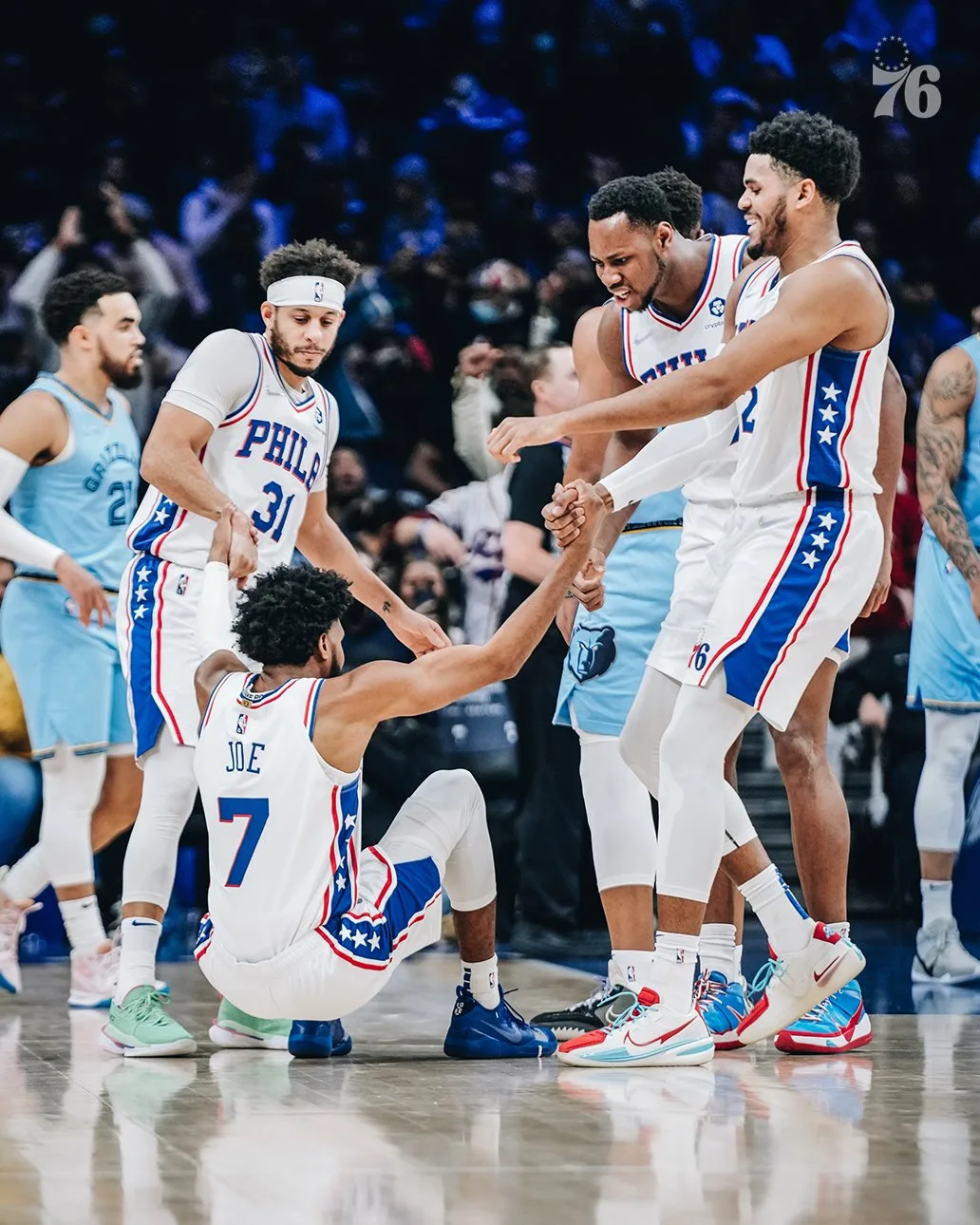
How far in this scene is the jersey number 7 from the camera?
11.0ft

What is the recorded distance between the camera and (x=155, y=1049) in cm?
379

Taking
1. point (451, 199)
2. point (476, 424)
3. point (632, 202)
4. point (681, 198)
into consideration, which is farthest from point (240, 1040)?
point (451, 199)

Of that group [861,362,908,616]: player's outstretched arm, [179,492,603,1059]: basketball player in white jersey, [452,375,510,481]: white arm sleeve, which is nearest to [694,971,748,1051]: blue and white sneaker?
[179,492,603,1059]: basketball player in white jersey

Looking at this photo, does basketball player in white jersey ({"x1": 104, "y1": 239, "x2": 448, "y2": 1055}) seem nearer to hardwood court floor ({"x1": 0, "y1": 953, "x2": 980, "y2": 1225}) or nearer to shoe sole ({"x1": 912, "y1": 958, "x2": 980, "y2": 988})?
hardwood court floor ({"x1": 0, "y1": 953, "x2": 980, "y2": 1225})

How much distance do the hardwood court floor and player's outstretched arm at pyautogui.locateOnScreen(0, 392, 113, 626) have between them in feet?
3.76

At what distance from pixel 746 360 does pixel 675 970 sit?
3.93 feet

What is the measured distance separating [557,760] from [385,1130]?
3418mm

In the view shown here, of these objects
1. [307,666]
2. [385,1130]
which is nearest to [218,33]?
[307,666]

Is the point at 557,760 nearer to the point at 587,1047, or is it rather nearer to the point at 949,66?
the point at 587,1047

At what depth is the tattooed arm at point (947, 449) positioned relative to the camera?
551 cm

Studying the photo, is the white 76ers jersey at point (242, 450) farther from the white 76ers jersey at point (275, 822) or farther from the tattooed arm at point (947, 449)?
the tattooed arm at point (947, 449)

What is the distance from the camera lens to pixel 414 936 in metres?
3.54

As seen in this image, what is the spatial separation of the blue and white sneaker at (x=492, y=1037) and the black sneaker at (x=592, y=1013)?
0.15 meters

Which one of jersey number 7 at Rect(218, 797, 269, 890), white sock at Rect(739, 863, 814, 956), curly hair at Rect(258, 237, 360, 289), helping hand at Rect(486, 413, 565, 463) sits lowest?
white sock at Rect(739, 863, 814, 956)
